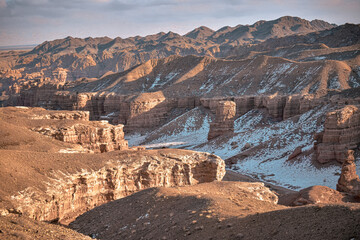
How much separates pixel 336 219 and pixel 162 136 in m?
61.3

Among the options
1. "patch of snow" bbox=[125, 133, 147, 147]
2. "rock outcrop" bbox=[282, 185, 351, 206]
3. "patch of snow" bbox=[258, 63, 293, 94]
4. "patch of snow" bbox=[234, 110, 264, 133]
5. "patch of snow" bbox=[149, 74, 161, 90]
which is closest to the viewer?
"rock outcrop" bbox=[282, 185, 351, 206]

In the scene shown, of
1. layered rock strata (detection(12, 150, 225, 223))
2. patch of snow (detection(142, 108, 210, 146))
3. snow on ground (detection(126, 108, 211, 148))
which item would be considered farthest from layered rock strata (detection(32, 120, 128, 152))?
patch of snow (detection(142, 108, 210, 146))

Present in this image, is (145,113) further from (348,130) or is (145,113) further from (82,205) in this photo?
(82,205)

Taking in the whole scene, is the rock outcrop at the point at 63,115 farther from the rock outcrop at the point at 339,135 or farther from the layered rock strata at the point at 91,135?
the rock outcrop at the point at 339,135

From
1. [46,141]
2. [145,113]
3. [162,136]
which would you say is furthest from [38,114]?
[145,113]

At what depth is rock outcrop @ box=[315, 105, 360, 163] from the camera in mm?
34000

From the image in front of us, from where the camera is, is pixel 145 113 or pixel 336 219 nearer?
pixel 336 219

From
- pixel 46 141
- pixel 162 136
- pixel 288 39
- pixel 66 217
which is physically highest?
pixel 288 39

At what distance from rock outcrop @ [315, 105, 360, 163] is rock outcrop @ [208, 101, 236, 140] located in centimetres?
2157

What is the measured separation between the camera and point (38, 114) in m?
34.2

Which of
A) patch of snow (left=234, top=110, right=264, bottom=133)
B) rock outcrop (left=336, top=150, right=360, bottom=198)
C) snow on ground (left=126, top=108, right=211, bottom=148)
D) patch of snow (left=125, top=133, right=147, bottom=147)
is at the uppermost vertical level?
rock outcrop (left=336, top=150, right=360, bottom=198)

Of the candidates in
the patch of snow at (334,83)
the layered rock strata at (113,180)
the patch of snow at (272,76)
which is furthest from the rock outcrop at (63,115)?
the patch of snow at (334,83)

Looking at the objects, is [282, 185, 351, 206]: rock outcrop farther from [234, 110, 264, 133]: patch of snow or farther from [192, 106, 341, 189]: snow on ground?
[234, 110, 264, 133]: patch of snow

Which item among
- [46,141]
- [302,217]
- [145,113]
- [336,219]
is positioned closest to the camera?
[336,219]
